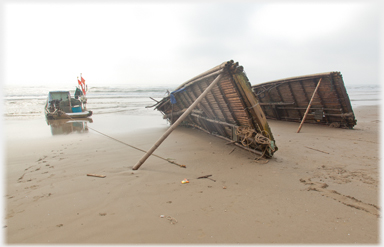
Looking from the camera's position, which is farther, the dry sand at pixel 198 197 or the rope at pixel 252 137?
the rope at pixel 252 137

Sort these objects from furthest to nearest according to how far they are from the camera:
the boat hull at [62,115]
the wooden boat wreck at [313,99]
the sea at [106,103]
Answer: the sea at [106,103], the boat hull at [62,115], the wooden boat wreck at [313,99]

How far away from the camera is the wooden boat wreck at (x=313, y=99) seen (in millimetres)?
7066

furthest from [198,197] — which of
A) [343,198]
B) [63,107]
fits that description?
[63,107]

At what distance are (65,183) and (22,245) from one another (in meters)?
1.48

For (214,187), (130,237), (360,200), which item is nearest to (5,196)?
(130,237)

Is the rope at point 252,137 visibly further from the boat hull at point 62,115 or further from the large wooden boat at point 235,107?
the boat hull at point 62,115

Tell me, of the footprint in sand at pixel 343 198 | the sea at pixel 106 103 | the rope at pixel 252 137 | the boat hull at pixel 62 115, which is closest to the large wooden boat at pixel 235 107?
the rope at pixel 252 137

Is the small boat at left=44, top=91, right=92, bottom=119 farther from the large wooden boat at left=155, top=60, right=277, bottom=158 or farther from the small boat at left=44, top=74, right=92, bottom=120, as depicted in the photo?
the large wooden boat at left=155, top=60, right=277, bottom=158

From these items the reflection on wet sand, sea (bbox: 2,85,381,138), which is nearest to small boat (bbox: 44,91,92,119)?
the reflection on wet sand

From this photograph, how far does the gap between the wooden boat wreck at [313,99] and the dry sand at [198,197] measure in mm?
2148

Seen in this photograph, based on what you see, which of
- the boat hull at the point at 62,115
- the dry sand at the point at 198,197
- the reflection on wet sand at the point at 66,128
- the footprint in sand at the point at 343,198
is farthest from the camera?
the boat hull at the point at 62,115

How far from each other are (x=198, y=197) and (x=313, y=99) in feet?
23.2

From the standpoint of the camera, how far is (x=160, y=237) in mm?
2146

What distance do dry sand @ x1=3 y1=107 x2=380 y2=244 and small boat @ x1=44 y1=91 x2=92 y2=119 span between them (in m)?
7.72
